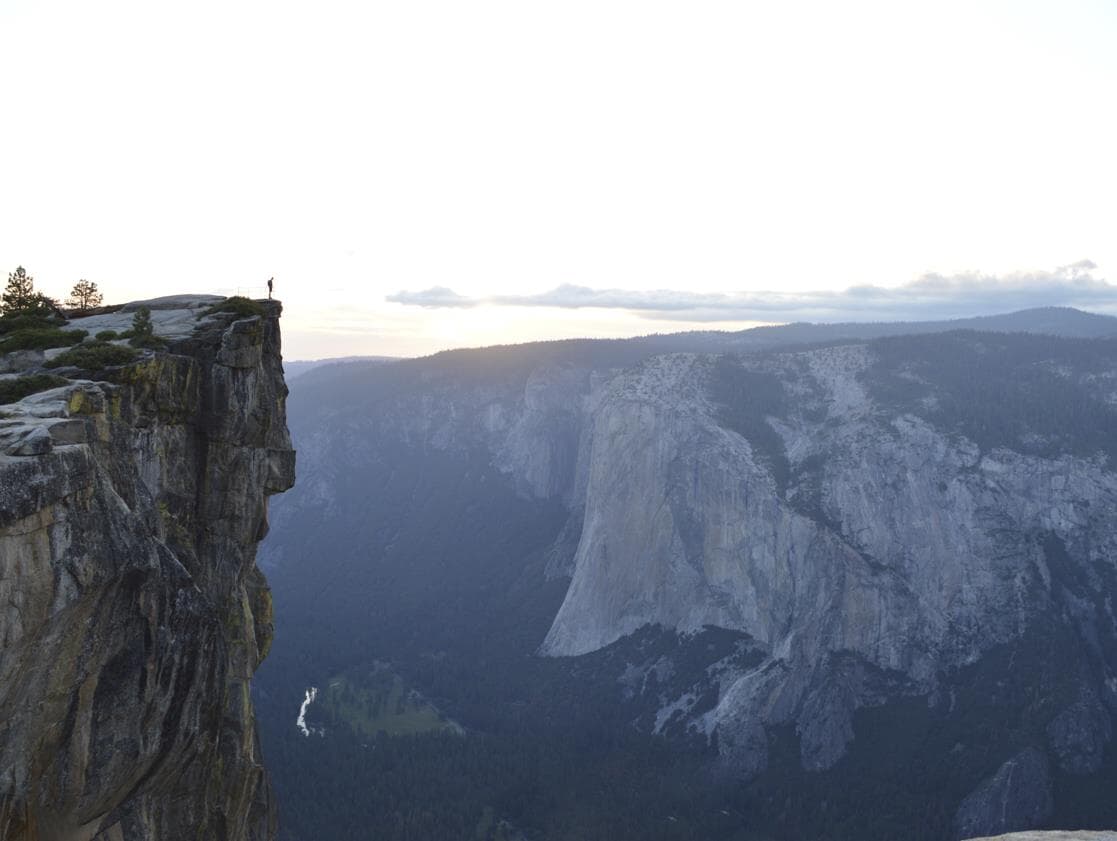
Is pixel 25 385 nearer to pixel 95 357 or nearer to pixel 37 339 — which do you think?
pixel 95 357

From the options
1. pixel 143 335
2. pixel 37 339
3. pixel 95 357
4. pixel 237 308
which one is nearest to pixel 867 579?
pixel 237 308

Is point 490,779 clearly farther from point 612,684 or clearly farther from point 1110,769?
point 1110,769

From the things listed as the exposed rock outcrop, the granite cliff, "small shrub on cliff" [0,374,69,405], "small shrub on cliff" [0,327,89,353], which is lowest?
the exposed rock outcrop

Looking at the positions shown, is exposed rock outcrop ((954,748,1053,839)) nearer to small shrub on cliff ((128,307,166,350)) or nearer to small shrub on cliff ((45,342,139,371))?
small shrub on cliff ((128,307,166,350))

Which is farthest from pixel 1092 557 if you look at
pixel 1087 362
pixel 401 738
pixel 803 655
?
pixel 401 738

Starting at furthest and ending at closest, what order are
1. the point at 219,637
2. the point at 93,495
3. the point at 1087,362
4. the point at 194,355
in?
the point at 1087,362 → the point at 194,355 → the point at 219,637 → the point at 93,495

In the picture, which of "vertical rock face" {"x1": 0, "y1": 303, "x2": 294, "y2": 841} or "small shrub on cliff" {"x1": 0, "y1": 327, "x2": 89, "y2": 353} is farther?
"small shrub on cliff" {"x1": 0, "y1": 327, "x2": 89, "y2": 353}

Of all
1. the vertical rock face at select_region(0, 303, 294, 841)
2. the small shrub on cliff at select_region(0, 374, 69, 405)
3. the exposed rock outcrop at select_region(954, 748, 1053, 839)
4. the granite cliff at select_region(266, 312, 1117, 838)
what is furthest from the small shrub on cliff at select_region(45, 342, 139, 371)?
the exposed rock outcrop at select_region(954, 748, 1053, 839)

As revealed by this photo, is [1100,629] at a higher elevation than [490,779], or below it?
higher
